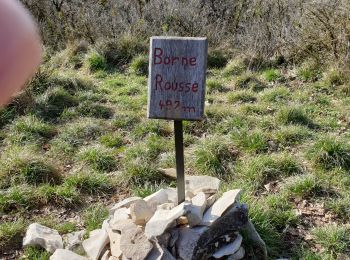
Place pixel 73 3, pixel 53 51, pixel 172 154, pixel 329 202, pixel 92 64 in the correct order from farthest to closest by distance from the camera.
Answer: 1. pixel 73 3
2. pixel 53 51
3. pixel 92 64
4. pixel 172 154
5. pixel 329 202

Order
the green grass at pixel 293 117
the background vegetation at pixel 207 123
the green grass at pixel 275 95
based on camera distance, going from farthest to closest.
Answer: the green grass at pixel 275 95 < the green grass at pixel 293 117 < the background vegetation at pixel 207 123

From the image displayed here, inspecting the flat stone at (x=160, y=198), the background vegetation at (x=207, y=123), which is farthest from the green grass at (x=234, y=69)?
the flat stone at (x=160, y=198)

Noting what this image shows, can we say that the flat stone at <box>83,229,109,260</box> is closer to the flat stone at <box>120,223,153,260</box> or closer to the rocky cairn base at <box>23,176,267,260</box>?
the rocky cairn base at <box>23,176,267,260</box>

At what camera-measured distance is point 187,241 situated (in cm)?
293

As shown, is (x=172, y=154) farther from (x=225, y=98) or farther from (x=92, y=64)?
(x=92, y=64)

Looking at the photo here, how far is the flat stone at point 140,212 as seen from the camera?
10.2ft

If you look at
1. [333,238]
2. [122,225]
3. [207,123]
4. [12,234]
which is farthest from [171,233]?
[207,123]

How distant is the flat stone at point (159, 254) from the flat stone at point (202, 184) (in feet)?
2.34

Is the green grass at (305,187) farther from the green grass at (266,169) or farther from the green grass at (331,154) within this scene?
the green grass at (331,154)

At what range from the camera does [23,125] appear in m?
5.30

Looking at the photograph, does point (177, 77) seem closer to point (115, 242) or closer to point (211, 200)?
point (211, 200)

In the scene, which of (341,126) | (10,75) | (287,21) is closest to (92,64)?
(287,21)

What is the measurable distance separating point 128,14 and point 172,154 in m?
4.95

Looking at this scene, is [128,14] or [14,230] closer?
[14,230]
